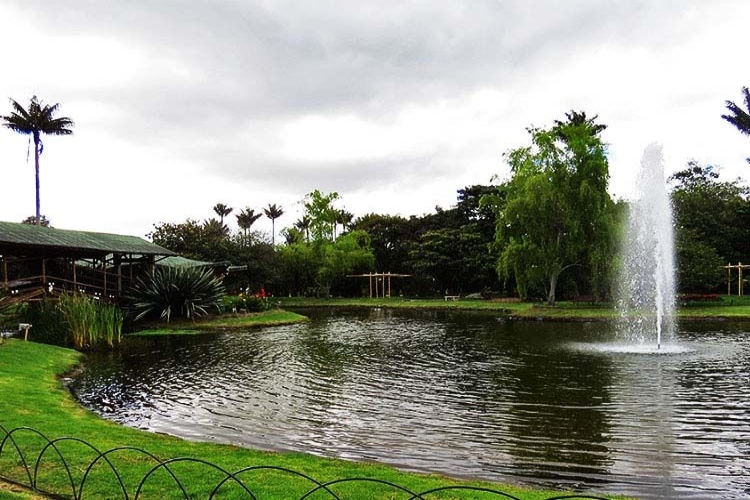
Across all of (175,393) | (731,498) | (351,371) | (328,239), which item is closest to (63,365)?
(175,393)

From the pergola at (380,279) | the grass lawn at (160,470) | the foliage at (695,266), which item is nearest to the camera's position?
the grass lawn at (160,470)

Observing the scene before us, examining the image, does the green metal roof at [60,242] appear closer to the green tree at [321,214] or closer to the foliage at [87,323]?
the foliage at [87,323]

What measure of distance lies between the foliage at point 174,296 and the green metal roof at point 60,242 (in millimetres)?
2647

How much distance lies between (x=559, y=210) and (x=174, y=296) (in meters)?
22.0

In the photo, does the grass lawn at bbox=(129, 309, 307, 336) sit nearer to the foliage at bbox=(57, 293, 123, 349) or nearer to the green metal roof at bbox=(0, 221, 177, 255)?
the foliage at bbox=(57, 293, 123, 349)

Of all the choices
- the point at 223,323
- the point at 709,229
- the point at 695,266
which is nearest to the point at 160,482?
the point at 223,323

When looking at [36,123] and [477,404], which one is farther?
[36,123]

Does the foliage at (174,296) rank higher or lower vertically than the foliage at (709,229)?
lower

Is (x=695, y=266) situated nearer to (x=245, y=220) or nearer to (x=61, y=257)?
(x=61, y=257)

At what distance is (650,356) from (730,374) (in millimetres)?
3193

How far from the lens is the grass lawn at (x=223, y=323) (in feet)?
85.3

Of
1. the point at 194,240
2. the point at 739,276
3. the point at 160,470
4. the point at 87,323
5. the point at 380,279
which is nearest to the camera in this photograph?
the point at 160,470

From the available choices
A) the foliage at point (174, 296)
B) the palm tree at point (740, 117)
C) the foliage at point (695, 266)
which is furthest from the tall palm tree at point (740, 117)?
the foliage at point (174, 296)

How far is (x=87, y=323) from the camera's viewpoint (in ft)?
65.4
